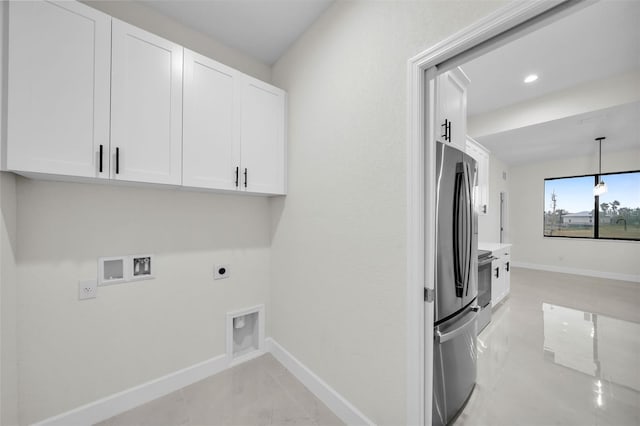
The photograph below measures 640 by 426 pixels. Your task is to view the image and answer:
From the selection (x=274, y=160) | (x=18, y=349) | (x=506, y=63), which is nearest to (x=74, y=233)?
(x=18, y=349)

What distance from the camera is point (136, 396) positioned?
1694mm

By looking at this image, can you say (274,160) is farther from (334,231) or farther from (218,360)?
(218,360)

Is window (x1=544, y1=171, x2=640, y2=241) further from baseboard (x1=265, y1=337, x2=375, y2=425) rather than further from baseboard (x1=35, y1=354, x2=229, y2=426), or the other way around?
baseboard (x1=35, y1=354, x2=229, y2=426)

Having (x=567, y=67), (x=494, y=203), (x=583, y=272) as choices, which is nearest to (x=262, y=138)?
(x=567, y=67)

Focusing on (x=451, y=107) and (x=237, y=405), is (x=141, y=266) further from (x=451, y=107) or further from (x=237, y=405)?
(x=451, y=107)

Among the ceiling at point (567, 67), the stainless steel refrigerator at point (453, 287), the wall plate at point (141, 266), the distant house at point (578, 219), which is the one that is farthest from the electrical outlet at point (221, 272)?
the distant house at point (578, 219)

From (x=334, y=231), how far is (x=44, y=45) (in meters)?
1.89

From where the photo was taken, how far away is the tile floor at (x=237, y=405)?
5.15 feet

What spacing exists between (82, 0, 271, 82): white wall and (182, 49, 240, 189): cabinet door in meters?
0.40

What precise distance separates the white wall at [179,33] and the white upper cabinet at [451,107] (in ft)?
5.46

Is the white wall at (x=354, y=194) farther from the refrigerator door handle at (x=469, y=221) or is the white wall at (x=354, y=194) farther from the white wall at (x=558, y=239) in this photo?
the white wall at (x=558, y=239)

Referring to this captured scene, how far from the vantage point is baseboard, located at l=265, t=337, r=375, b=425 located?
59.4 inches

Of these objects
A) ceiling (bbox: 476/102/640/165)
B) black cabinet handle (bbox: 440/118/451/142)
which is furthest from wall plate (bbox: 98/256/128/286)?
ceiling (bbox: 476/102/640/165)

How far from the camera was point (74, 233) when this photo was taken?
152 centimetres
